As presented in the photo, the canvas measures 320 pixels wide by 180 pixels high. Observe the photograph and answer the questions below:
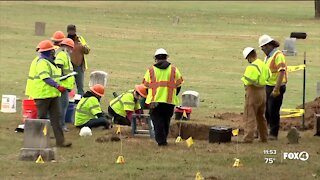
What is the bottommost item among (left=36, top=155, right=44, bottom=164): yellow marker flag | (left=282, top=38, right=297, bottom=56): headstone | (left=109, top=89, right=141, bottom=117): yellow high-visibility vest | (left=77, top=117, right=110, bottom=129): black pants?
(left=36, top=155, right=44, bottom=164): yellow marker flag

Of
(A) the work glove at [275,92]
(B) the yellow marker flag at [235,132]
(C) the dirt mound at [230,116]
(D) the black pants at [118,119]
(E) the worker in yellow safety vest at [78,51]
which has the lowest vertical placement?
(B) the yellow marker flag at [235,132]

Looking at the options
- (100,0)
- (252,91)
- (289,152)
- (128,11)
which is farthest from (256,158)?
(100,0)

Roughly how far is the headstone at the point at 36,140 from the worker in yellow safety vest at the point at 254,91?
3838 millimetres

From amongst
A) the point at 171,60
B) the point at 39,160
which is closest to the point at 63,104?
the point at 39,160

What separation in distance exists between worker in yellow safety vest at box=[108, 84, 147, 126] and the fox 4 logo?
4.11 m

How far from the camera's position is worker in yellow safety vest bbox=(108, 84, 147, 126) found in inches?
744

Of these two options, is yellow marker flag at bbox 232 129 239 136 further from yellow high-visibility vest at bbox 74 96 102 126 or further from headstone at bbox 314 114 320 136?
yellow high-visibility vest at bbox 74 96 102 126

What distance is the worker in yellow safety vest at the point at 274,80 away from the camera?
17145 millimetres

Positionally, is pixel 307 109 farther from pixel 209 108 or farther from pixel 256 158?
pixel 256 158

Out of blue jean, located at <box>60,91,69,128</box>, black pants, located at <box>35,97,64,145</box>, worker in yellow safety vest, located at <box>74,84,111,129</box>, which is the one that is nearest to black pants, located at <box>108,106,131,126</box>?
worker in yellow safety vest, located at <box>74,84,111,129</box>

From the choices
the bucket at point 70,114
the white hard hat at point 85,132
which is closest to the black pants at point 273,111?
the white hard hat at point 85,132

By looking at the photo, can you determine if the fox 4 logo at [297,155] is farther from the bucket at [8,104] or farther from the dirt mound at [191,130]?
the bucket at [8,104]

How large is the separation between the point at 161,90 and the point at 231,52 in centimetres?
2115

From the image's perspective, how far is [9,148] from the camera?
650 inches
